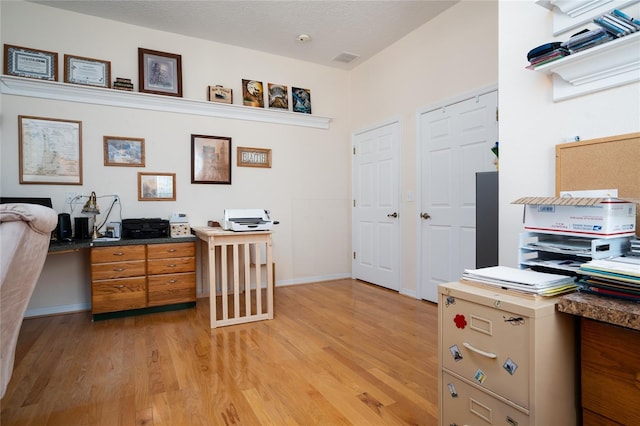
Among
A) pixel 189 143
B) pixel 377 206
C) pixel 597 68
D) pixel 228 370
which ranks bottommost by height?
pixel 228 370

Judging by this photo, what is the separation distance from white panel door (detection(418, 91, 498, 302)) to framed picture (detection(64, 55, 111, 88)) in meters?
3.43

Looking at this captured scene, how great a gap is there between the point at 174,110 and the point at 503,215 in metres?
3.65

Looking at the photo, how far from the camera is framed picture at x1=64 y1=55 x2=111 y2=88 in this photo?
3520mm

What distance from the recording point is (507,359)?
107cm

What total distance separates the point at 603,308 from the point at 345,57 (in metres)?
4.40

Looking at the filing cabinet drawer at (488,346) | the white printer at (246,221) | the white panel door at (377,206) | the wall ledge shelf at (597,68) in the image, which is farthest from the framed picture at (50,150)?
the wall ledge shelf at (597,68)

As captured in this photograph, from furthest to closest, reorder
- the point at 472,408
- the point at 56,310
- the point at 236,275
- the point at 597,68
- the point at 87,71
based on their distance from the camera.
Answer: the point at 87,71 → the point at 56,310 → the point at 236,275 → the point at 597,68 → the point at 472,408

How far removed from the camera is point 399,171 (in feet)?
13.6

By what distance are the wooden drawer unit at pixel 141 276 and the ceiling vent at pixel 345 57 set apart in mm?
3033

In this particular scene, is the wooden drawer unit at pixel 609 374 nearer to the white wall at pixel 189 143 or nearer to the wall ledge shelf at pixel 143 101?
the white wall at pixel 189 143

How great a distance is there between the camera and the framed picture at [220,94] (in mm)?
4172

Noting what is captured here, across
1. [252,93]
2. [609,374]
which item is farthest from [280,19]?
[609,374]

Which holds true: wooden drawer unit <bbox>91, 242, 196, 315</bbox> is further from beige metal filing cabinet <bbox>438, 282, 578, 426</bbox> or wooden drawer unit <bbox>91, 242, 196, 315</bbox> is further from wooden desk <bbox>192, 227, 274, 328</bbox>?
beige metal filing cabinet <bbox>438, 282, 578, 426</bbox>

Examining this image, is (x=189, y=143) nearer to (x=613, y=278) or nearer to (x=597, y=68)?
(x=597, y=68)
